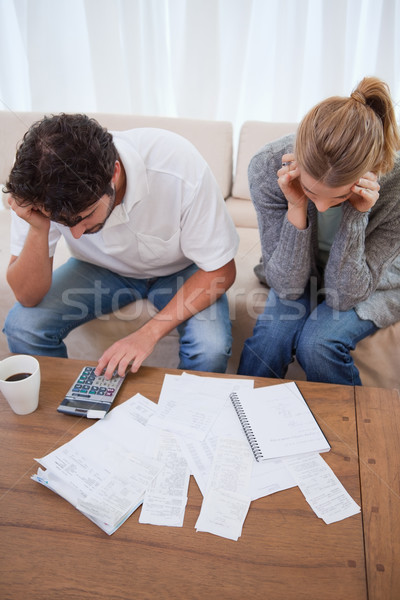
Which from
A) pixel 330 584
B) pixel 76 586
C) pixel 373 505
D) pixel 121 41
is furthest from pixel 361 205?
pixel 121 41

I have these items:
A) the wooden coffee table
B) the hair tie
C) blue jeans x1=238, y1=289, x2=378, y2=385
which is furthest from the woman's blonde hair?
the wooden coffee table

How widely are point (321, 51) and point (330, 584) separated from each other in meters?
1.93

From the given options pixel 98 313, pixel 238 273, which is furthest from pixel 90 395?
pixel 238 273

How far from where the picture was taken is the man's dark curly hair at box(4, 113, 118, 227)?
0.82 metres

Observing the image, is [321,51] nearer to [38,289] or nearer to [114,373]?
[38,289]

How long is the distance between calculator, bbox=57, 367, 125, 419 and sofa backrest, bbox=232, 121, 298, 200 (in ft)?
3.94

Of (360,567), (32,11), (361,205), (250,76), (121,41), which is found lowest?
(360,567)

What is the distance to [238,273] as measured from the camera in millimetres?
1455

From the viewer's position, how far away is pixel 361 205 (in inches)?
38.2

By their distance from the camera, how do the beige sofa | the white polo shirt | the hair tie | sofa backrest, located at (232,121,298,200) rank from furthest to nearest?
sofa backrest, located at (232,121,298,200) < the beige sofa < the white polo shirt < the hair tie

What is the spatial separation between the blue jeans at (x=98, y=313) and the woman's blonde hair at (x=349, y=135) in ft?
1.56

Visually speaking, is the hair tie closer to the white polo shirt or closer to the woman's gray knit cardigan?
the woman's gray knit cardigan

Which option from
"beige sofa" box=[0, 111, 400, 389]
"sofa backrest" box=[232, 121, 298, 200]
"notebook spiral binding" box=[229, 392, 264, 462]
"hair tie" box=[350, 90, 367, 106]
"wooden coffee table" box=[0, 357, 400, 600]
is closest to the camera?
"wooden coffee table" box=[0, 357, 400, 600]

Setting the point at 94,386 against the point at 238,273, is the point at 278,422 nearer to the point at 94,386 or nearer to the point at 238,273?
the point at 94,386
